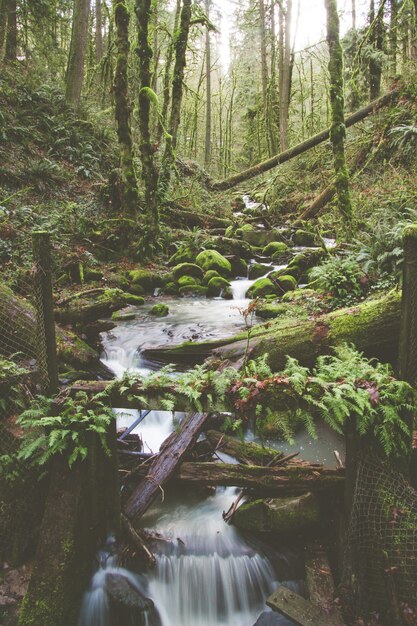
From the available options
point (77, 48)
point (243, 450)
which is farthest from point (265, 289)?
point (77, 48)

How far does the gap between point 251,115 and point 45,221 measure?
25.5 meters

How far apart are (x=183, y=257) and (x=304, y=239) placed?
482 centimetres

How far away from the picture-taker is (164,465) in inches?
167

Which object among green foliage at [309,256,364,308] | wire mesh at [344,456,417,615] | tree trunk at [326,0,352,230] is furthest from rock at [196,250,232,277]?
wire mesh at [344,456,417,615]

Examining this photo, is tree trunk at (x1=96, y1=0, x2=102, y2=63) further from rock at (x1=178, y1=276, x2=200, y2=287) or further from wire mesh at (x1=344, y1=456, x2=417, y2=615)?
wire mesh at (x1=344, y1=456, x2=417, y2=615)

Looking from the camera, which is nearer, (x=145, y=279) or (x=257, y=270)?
(x=145, y=279)

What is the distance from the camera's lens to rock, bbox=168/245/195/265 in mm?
13242

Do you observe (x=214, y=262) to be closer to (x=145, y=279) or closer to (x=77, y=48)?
(x=145, y=279)

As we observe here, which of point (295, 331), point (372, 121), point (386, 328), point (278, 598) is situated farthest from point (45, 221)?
point (372, 121)

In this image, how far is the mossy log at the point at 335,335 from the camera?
5.48 metres

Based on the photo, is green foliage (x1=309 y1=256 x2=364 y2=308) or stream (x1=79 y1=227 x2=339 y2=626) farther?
green foliage (x1=309 y1=256 x2=364 y2=308)

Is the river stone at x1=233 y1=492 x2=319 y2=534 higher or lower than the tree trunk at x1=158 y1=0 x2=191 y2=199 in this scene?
lower

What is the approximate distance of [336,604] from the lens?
10.4ft

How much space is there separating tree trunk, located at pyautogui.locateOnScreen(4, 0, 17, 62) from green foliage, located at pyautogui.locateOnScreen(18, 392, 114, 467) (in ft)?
63.0
